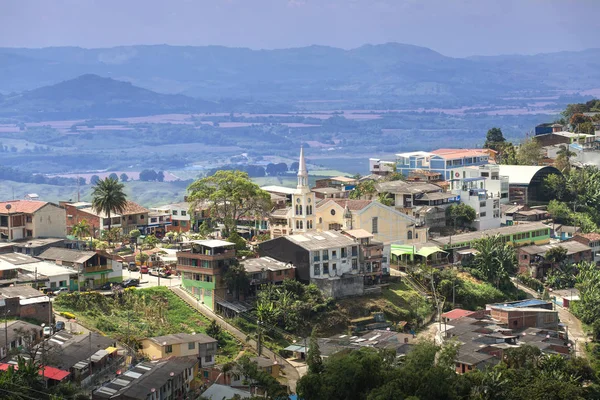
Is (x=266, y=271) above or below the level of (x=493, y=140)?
below

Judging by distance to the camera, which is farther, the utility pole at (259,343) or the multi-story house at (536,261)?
the multi-story house at (536,261)

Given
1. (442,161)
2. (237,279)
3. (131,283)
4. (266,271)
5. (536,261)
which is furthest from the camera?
(442,161)

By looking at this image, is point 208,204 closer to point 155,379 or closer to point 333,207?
point 333,207

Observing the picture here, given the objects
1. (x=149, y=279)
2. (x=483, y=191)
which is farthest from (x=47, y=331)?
(x=483, y=191)

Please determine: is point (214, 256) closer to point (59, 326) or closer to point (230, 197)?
point (59, 326)

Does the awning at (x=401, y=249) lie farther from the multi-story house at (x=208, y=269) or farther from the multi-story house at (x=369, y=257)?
the multi-story house at (x=208, y=269)

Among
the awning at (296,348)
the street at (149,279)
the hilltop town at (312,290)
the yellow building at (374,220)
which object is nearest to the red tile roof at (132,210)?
the hilltop town at (312,290)
